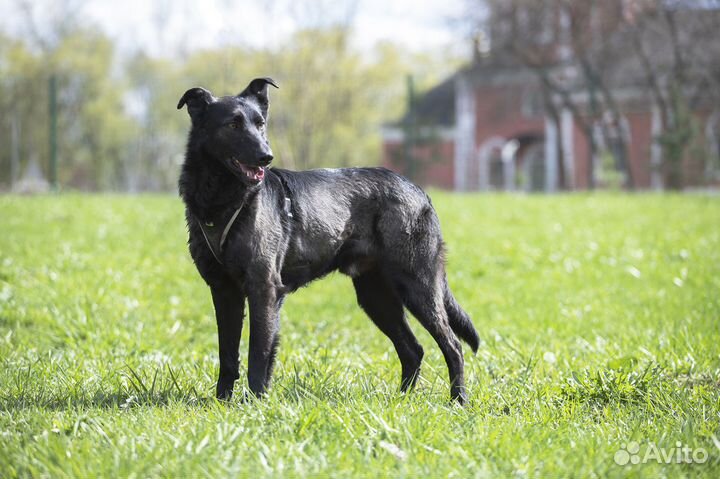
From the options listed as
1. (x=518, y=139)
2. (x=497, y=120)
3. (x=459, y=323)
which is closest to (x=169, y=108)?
(x=459, y=323)

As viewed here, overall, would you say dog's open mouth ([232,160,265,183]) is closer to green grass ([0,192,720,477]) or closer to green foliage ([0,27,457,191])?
green grass ([0,192,720,477])

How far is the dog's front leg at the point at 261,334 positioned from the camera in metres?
3.81

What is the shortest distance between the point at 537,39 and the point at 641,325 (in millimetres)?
25435

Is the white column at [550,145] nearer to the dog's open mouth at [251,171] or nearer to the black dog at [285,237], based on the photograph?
the black dog at [285,237]

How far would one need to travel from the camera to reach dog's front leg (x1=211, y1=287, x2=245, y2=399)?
3996 millimetres

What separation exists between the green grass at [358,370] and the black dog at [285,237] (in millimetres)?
310

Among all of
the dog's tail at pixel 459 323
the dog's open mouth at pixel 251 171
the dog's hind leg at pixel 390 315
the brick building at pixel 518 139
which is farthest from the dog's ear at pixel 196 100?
the brick building at pixel 518 139

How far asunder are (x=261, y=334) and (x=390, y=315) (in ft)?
3.14

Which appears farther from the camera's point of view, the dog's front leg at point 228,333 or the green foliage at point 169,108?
the green foliage at point 169,108

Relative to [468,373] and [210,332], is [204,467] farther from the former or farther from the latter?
[210,332]

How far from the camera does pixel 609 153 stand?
25438mm

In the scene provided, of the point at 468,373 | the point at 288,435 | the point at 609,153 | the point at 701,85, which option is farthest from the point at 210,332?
the point at 701,85

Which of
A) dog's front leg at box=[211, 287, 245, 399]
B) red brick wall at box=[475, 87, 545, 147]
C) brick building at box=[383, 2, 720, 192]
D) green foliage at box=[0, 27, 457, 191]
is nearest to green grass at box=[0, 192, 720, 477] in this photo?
dog's front leg at box=[211, 287, 245, 399]

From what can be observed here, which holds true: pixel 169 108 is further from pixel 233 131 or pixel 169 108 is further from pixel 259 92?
pixel 233 131
